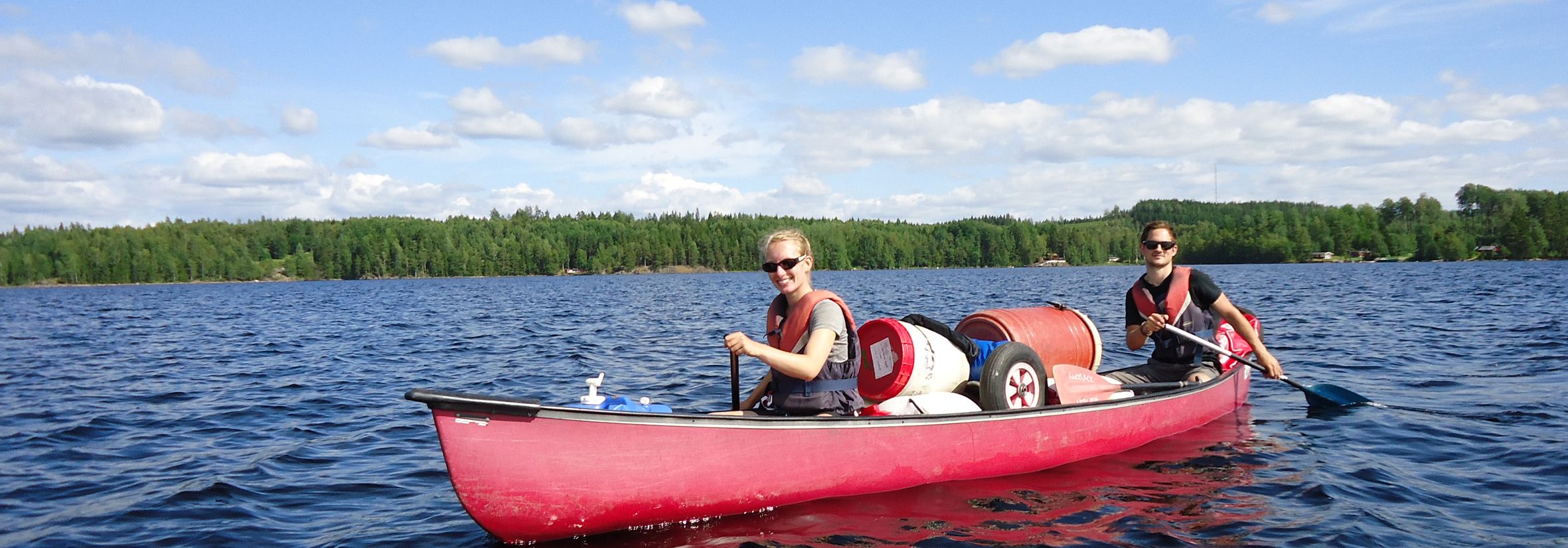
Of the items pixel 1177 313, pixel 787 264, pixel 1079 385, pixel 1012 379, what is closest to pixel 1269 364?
pixel 1177 313

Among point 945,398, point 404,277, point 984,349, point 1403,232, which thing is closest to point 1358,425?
point 984,349

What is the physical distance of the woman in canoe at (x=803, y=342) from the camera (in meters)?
6.06

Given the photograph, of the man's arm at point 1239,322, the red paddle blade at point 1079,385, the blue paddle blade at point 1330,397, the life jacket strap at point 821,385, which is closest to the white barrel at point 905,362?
the red paddle blade at point 1079,385

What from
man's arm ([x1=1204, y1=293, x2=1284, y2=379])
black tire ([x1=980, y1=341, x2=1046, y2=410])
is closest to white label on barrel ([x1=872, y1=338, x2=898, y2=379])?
black tire ([x1=980, y1=341, x2=1046, y2=410])

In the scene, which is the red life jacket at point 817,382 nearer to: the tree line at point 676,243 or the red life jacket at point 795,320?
the red life jacket at point 795,320

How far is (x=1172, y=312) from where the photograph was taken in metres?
8.84

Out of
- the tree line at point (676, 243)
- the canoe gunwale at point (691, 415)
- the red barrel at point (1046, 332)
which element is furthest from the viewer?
the tree line at point (676, 243)

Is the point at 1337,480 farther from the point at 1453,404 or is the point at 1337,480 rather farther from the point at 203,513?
the point at 203,513

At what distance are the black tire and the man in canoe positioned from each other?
966 millimetres

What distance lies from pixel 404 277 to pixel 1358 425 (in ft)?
508

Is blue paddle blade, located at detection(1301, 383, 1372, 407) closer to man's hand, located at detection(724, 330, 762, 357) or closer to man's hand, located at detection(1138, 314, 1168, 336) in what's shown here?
man's hand, located at detection(1138, 314, 1168, 336)

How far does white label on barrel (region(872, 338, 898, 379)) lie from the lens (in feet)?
26.0

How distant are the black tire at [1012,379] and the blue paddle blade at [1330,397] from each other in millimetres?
4359

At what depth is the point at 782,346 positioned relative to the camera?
650 cm
